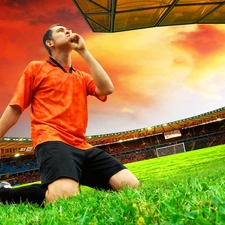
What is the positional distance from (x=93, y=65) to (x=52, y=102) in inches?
23.3

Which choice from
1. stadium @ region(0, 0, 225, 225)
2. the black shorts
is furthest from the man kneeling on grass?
stadium @ region(0, 0, 225, 225)

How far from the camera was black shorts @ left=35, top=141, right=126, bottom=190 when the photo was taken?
270cm

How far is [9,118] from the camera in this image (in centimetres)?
298

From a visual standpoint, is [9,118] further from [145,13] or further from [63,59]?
[145,13]

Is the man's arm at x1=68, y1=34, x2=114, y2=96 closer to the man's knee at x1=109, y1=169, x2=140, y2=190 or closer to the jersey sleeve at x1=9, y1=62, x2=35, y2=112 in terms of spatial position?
the jersey sleeve at x1=9, y1=62, x2=35, y2=112

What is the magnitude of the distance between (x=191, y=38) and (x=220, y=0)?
6071 centimetres

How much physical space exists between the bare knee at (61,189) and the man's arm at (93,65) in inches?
43.3

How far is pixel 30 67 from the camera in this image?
325cm

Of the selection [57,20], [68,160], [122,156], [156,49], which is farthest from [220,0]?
[156,49]

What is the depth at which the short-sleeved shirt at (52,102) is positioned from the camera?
302 centimetres

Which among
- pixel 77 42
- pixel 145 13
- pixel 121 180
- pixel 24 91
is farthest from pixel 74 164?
pixel 145 13

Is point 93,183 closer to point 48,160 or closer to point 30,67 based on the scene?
point 48,160

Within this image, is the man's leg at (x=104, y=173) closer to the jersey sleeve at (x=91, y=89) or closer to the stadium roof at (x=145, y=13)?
the jersey sleeve at (x=91, y=89)

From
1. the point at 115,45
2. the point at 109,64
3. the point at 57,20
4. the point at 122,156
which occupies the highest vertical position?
the point at 57,20
